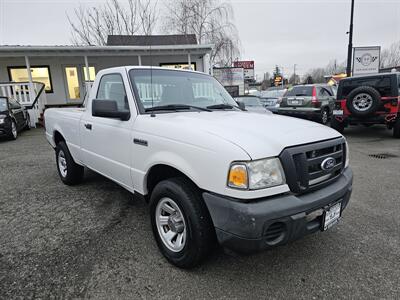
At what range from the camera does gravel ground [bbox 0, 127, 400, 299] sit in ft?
7.30

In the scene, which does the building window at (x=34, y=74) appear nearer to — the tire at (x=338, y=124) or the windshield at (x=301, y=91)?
the windshield at (x=301, y=91)

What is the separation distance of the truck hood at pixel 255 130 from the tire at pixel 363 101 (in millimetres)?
6514

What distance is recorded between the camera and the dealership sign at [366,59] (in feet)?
58.1

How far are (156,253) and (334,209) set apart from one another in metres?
1.69

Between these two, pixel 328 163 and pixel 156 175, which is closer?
pixel 328 163

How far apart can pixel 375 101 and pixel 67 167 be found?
7.98 metres

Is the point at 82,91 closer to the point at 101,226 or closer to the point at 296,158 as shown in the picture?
the point at 101,226

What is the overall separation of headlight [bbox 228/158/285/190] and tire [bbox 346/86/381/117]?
7412 millimetres

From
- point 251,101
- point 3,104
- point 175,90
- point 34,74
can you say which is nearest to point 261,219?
point 175,90

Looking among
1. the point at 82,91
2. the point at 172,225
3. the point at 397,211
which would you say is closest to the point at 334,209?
the point at 172,225

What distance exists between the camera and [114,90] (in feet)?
10.9

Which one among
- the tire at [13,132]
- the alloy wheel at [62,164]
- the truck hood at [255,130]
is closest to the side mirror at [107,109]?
the truck hood at [255,130]

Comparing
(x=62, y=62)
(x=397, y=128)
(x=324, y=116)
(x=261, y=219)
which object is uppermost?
(x=62, y=62)

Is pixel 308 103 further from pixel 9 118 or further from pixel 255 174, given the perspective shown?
pixel 9 118
